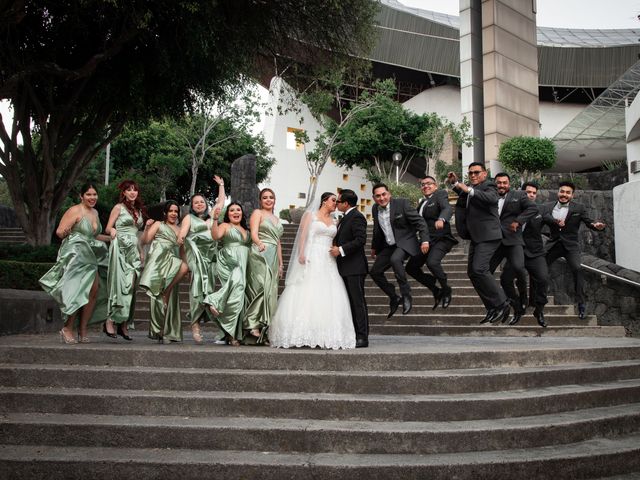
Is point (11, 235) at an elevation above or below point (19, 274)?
above

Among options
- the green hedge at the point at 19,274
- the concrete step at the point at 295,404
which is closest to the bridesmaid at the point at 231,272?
the concrete step at the point at 295,404

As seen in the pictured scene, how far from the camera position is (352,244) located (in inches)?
293

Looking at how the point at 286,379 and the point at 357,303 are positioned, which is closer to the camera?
the point at 286,379

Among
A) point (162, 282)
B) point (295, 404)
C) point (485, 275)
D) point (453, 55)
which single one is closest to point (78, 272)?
point (162, 282)

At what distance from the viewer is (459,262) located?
14711 mm

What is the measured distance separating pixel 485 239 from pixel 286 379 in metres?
3.68

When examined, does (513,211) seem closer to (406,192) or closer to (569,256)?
(569,256)

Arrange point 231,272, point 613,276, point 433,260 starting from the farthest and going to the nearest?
point 613,276
point 433,260
point 231,272

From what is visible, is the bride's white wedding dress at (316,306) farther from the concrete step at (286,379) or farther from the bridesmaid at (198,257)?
the bridesmaid at (198,257)

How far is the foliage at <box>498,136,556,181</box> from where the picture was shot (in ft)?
82.3

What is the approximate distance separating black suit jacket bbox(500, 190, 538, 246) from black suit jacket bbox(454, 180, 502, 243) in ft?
1.34

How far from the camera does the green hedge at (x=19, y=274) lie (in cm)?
1141

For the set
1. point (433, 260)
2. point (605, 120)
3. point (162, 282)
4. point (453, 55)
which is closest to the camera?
point (162, 282)

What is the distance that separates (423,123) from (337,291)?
124 feet
